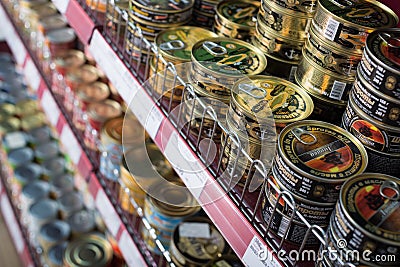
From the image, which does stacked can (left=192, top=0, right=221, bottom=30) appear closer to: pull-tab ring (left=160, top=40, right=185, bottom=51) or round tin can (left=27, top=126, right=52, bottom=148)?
pull-tab ring (left=160, top=40, right=185, bottom=51)

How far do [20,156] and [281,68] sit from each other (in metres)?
1.62

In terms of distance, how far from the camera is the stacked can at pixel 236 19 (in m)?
1.35

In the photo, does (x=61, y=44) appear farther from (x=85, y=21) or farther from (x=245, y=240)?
(x=245, y=240)

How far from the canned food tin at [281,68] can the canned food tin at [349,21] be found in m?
0.18

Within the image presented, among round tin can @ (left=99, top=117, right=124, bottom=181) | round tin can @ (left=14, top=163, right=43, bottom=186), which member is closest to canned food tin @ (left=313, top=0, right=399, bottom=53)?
round tin can @ (left=99, top=117, right=124, bottom=181)

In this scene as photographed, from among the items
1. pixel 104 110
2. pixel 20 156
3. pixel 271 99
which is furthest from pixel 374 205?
pixel 20 156

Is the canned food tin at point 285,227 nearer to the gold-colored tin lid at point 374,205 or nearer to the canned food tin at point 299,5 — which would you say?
the gold-colored tin lid at point 374,205

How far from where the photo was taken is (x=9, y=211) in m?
2.57

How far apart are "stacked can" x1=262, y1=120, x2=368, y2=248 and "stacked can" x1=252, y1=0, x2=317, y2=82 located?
0.25 meters

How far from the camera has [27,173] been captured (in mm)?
2436

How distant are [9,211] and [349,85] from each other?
1980mm

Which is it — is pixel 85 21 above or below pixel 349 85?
below

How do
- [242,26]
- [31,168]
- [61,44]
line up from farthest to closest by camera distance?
[31,168]
[61,44]
[242,26]

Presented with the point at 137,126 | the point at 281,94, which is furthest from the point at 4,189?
the point at 281,94
